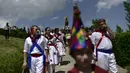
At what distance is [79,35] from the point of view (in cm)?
413

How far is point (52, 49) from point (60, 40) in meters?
3.40

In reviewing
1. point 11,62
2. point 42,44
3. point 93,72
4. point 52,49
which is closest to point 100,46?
point 42,44

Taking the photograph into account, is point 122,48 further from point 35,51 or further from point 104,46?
point 104,46

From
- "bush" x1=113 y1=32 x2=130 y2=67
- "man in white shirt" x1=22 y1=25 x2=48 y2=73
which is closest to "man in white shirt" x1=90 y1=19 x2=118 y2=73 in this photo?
"man in white shirt" x1=22 y1=25 x2=48 y2=73

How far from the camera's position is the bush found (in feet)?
67.2

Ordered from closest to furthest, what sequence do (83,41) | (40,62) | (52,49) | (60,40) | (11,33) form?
(83,41) < (40,62) < (52,49) < (60,40) < (11,33)

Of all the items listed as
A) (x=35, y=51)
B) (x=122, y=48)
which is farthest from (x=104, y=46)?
(x=122, y=48)

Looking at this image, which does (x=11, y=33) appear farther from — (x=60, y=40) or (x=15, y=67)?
(x=15, y=67)

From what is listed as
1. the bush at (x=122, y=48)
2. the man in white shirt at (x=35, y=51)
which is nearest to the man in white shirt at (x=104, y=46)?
the man in white shirt at (x=35, y=51)

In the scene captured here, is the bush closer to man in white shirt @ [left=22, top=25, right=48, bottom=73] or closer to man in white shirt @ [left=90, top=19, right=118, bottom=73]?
man in white shirt @ [left=22, top=25, right=48, bottom=73]

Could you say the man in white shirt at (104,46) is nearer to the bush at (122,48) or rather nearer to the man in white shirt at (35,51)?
the man in white shirt at (35,51)

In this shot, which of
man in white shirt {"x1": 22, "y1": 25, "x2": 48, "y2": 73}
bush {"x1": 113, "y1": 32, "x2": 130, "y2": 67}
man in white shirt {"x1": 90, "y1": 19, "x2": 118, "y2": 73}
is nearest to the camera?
man in white shirt {"x1": 90, "y1": 19, "x2": 118, "y2": 73}

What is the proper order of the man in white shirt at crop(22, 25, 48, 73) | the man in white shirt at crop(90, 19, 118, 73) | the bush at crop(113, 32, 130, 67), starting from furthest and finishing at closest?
1. the bush at crop(113, 32, 130, 67)
2. the man in white shirt at crop(22, 25, 48, 73)
3. the man in white shirt at crop(90, 19, 118, 73)

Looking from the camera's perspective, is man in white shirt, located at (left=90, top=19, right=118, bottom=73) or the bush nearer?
man in white shirt, located at (left=90, top=19, right=118, bottom=73)
